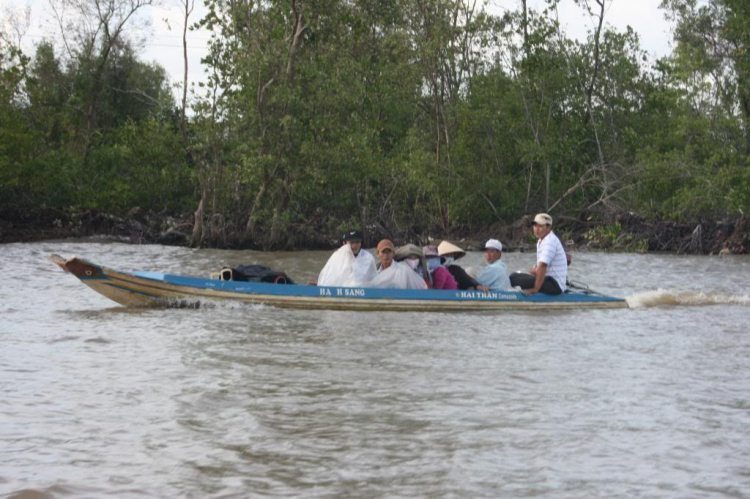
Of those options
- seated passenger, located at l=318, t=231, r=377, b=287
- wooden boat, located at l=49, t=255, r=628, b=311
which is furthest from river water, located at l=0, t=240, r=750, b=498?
seated passenger, located at l=318, t=231, r=377, b=287

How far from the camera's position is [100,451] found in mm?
5324

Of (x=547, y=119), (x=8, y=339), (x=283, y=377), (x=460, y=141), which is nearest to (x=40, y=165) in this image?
(x=460, y=141)

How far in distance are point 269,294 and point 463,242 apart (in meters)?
20.5

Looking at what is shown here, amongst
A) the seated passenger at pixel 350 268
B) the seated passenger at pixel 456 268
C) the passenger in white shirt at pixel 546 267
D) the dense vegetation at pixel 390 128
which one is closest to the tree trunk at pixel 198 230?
the dense vegetation at pixel 390 128

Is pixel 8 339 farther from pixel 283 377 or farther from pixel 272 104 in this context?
pixel 272 104

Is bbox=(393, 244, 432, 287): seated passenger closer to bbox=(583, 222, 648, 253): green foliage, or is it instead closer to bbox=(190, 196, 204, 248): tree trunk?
bbox=(190, 196, 204, 248): tree trunk

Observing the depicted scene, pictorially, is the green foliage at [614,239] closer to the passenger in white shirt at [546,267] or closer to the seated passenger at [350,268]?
the passenger in white shirt at [546,267]

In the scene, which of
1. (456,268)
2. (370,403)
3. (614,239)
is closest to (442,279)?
(456,268)

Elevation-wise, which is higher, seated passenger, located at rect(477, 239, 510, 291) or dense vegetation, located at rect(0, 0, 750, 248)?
dense vegetation, located at rect(0, 0, 750, 248)

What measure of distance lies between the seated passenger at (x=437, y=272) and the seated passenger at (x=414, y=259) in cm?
10

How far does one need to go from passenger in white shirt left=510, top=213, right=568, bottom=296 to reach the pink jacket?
909 millimetres

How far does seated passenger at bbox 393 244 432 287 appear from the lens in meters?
12.2

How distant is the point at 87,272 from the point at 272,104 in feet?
46.7

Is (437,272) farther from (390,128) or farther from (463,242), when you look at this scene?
(390,128)
